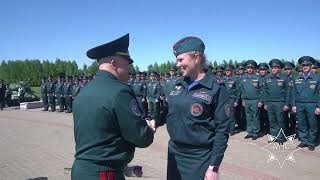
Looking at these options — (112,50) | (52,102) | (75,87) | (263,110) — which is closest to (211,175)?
(112,50)

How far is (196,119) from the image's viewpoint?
3273 millimetres

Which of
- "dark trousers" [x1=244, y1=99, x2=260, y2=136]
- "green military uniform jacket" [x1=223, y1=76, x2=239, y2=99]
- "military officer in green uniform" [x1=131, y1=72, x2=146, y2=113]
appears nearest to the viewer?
"dark trousers" [x1=244, y1=99, x2=260, y2=136]

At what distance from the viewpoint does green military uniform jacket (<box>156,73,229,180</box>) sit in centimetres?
319

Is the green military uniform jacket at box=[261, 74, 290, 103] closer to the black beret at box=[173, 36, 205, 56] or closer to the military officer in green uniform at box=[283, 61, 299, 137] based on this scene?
the military officer in green uniform at box=[283, 61, 299, 137]

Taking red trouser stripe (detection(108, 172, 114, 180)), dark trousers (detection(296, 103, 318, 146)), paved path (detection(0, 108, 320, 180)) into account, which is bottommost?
paved path (detection(0, 108, 320, 180))

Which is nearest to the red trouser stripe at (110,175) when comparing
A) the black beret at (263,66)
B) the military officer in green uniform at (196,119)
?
the military officer in green uniform at (196,119)

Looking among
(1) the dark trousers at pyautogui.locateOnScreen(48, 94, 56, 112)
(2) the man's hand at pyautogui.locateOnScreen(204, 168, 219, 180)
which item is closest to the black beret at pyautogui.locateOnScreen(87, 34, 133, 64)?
(2) the man's hand at pyautogui.locateOnScreen(204, 168, 219, 180)

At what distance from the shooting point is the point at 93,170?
9.14 feet

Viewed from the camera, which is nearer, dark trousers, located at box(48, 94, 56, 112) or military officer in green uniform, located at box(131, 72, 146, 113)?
military officer in green uniform, located at box(131, 72, 146, 113)

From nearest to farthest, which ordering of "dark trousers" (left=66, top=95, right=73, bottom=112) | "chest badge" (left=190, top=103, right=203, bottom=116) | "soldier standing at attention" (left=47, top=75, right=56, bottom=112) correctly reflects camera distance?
"chest badge" (left=190, top=103, right=203, bottom=116), "dark trousers" (left=66, top=95, right=73, bottom=112), "soldier standing at attention" (left=47, top=75, right=56, bottom=112)

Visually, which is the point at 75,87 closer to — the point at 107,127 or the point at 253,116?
the point at 253,116

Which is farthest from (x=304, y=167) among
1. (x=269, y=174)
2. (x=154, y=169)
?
(x=154, y=169)

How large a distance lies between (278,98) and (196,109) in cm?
719

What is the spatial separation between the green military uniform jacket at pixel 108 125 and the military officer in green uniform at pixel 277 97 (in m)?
7.62
